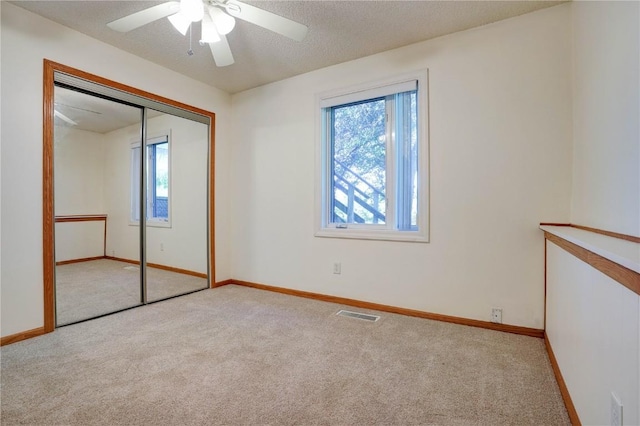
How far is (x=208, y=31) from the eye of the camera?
1.98 m

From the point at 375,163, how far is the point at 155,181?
7.46 feet

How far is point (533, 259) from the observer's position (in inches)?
90.4

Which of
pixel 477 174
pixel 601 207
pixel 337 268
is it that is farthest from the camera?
pixel 337 268

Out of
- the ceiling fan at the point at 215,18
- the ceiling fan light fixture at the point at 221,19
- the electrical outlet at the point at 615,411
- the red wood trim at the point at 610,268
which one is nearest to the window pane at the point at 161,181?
the ceiling fan at the point at 215,18

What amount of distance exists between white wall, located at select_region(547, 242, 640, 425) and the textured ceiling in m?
1.85

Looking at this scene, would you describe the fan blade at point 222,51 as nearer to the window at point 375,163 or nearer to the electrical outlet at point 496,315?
the window at point 375,163

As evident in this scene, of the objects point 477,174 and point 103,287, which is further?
point 103,287

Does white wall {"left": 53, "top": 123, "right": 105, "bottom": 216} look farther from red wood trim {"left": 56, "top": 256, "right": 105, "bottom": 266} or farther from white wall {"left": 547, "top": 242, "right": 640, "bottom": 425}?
white wall {"left": 547, "top": 242, "right": 640, "bottom": 425}

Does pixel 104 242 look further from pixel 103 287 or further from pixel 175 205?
pixel 175 205

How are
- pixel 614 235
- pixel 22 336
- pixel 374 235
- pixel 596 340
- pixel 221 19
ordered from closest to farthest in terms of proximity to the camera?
1. pixel 596 340
2. pixel 614 235
3. pixel 221 19
4. pixel 22 336
5. pixel 374 235

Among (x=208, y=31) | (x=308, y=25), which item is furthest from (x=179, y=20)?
(x=308, y=25)

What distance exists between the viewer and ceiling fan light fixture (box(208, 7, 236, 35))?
1.89m

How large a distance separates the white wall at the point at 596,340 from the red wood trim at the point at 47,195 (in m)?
3.32

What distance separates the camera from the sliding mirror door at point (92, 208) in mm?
2551
